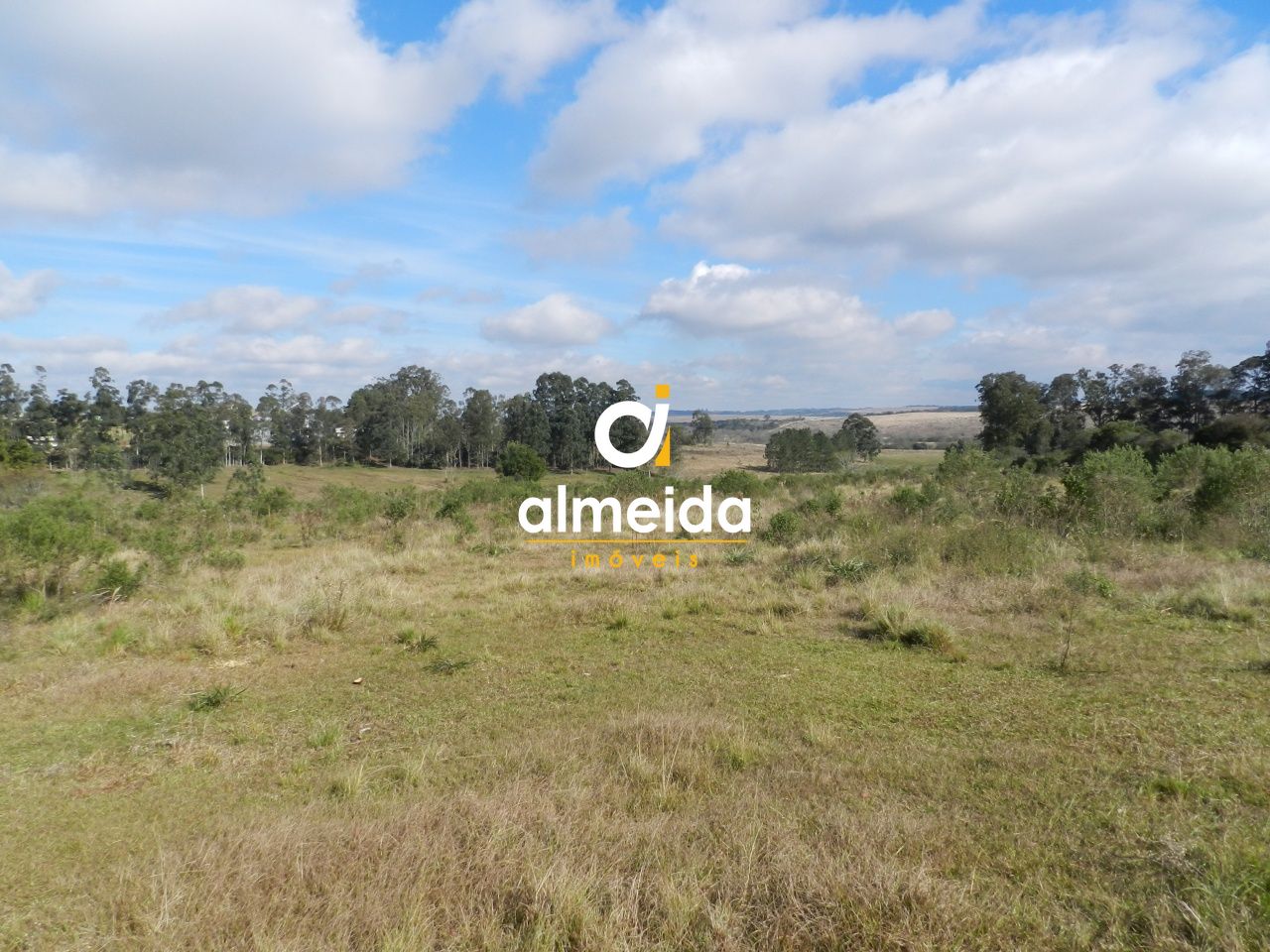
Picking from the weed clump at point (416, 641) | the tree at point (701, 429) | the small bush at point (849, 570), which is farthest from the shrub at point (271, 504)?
the tree at point (701, 429)

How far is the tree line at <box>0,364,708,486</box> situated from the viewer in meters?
44.1

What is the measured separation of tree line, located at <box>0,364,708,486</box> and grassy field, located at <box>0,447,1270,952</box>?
84.9 feet

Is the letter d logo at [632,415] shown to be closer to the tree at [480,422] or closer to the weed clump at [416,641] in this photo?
the weed clump at [416,641]

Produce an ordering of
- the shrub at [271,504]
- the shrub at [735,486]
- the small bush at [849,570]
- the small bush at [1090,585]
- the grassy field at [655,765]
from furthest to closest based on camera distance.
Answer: the shrub at [735,486] → the shrub at [271,504] → the small bush at [849,570] → the small bush at [1090,585] → the grassy field at [655,765]

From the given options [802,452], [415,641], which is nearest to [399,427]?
[802,452]

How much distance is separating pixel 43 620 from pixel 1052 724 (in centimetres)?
1190

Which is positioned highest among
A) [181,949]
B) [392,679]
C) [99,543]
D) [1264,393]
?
[1264,393]

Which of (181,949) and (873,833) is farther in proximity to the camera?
Answer: (873,833)

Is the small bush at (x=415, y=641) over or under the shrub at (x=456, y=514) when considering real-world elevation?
under

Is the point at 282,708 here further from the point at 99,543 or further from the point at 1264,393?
the point at 1264,393

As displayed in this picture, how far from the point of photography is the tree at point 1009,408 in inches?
1649

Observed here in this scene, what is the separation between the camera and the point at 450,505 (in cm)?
1991

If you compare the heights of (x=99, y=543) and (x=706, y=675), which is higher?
(x=99, y=543)

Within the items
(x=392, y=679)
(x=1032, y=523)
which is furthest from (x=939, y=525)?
(x=392, y=679)
